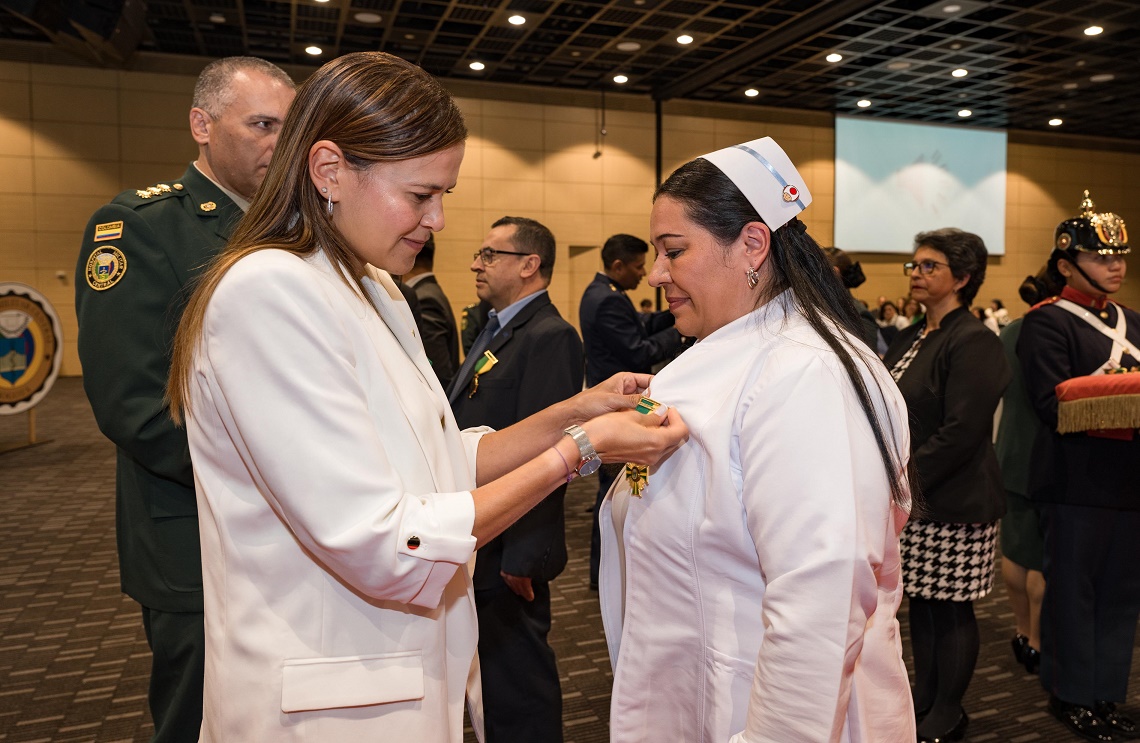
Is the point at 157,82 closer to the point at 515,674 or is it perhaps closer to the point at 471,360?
the point at 471,360

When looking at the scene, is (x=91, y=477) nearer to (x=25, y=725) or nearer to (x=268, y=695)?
(x=25, y=725)

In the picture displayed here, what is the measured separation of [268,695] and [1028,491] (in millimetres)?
3019

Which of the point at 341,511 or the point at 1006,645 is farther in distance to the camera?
the point at 1006,645

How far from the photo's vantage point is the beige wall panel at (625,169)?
14992 mm

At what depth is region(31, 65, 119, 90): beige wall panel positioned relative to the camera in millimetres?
12352

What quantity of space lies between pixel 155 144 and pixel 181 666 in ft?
44.0

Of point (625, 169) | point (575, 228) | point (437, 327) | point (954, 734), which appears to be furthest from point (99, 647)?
point (625, 169)

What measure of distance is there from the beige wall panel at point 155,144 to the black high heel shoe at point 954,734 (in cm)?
1311

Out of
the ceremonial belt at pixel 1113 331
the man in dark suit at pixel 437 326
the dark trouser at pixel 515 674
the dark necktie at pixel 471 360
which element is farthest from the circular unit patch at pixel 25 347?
the ceremonial belt at pixel 1113 331

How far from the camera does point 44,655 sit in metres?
3.60

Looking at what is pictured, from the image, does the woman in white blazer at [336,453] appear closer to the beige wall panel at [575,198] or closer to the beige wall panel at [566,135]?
the beige wall panel at [575,198]

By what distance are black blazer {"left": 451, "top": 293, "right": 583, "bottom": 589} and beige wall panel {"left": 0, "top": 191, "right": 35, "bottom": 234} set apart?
12926 millimetres

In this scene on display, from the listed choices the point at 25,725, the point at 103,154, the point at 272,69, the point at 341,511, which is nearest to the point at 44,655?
the point at 25,725

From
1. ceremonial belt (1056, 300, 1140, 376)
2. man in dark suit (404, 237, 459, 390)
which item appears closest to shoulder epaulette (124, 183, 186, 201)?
man in dark suit (404, 237, 459, 390)
